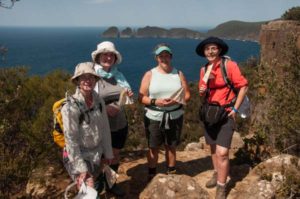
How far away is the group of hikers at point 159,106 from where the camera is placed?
3.12m

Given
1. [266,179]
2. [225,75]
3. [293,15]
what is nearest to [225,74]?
[225,75]

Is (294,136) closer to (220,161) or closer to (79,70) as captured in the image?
(220,161)

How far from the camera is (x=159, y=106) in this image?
3.87 metres

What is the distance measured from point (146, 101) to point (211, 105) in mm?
745

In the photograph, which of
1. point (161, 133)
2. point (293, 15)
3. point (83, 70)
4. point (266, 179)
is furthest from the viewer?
point (293, 15)

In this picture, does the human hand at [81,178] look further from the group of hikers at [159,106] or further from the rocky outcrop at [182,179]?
the rocky outcrop at [182,179]

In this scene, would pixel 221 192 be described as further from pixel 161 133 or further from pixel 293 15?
pixel 293 15

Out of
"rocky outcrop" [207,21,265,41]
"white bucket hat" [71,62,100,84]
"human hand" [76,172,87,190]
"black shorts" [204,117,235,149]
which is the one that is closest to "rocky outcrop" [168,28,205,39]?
"rocky outcrop" [207,21,265,41]

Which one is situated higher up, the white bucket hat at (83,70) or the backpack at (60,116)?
the white bucket hat at (83,70)

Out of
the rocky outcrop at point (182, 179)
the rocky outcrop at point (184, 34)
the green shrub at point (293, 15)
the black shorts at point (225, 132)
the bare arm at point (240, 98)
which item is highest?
the green shrub at point (293, 15)

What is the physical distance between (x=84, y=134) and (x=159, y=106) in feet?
3.78

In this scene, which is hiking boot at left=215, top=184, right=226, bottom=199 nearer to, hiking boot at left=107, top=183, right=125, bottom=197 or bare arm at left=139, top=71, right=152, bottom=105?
hiking boot at left=107, top=183, right=125, bottom=197

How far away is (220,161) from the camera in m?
3.75

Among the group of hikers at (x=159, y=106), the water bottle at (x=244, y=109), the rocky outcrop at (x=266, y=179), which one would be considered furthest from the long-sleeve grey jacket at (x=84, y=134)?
the rocky outcrop at (x=266, y=179)
